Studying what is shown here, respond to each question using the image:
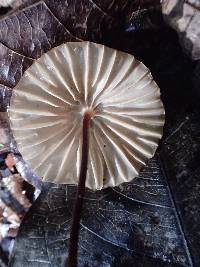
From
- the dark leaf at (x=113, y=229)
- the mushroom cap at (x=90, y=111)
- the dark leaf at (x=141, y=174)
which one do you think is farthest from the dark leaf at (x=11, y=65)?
the dark leaf at (x=113, y=229)

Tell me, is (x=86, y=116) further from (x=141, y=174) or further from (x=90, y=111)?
(x=141, y=174)

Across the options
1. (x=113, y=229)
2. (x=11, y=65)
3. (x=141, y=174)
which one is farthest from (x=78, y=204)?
(x=11, y=65)

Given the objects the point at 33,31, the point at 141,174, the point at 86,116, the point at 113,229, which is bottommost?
the point at 113,229

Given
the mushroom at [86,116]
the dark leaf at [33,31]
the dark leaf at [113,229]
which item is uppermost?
the dark leaf at [33,31]

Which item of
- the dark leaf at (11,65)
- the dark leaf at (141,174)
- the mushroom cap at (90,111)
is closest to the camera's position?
the mushroom cap at (90,111)

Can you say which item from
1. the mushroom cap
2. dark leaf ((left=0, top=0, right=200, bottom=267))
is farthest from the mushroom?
dark leaf ((left=0, top=0, right=200, bottom=267))

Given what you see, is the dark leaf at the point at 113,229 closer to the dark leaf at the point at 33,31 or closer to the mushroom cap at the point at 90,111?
the mushroom cap at the point at 90,111
